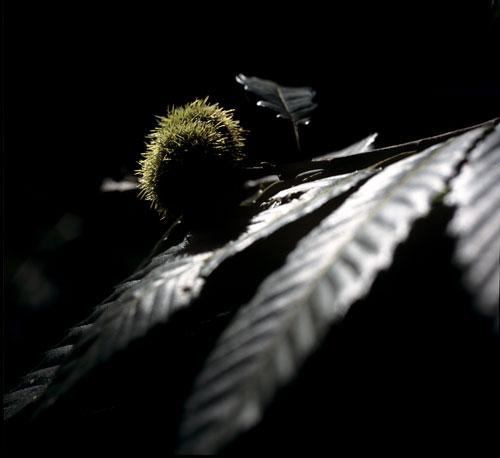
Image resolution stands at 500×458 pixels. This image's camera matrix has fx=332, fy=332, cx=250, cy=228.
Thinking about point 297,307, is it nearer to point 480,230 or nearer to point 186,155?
point 480,230

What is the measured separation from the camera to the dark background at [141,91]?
3.78 feet

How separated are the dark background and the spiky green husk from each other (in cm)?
34

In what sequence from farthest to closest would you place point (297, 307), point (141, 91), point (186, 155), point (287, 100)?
point (141, 91) → point (287, 100) → point (186, 155) → point (297, 307)

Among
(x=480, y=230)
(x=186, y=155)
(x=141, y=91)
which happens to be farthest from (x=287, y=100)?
(x=141, y=91)

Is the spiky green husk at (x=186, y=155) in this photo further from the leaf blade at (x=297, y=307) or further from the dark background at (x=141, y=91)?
the leaf blade at (x=297, y=307)

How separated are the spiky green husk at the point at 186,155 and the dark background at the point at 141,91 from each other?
34cm

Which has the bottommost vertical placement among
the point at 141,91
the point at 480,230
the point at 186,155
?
the point at 480,230

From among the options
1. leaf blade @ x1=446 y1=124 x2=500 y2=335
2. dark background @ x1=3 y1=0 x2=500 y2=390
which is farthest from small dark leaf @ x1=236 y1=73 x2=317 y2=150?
leaf blade @ x1=446 y1=124 x2=500 y2=335

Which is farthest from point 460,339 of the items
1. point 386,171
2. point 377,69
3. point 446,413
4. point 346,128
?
point 377,69

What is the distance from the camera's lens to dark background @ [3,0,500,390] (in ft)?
3.78

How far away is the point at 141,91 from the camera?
5.58 feet

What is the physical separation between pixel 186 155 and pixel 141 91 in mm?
1164

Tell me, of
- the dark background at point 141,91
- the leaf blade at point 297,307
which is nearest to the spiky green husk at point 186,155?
the dark background at point 141,91

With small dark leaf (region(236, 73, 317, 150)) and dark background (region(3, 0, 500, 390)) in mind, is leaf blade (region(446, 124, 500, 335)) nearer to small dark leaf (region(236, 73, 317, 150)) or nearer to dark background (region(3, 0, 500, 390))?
small dark leaf (region(236, 73, 317, 150))
